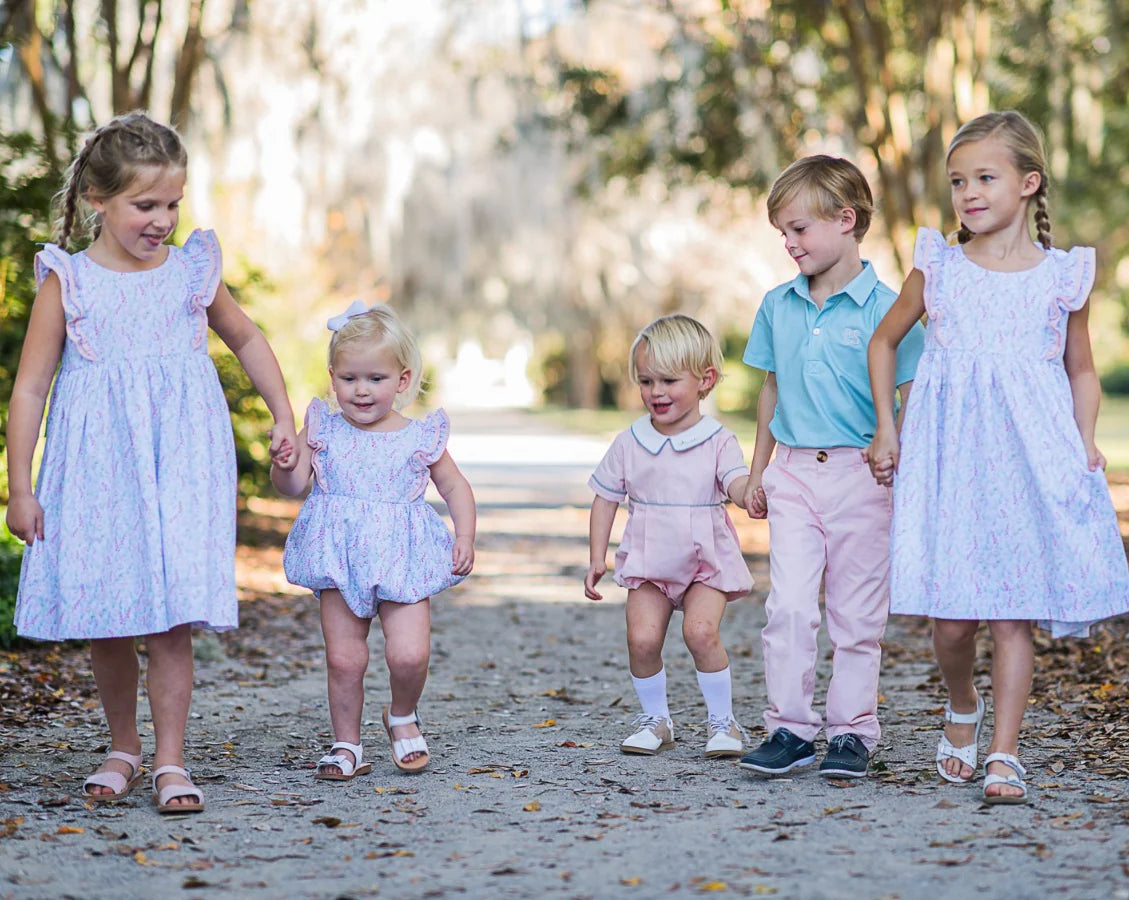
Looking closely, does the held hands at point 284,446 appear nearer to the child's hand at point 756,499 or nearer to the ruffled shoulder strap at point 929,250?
the child's hand at point 756,499

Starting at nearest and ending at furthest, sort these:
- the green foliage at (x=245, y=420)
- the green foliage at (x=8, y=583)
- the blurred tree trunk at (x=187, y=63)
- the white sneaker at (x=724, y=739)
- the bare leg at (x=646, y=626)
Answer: the white sneaker at (x=724, y=739)
the bare leg at (x=646, y=626)
the green foliage at (x=8, y=583)
the green foliage at (x=245, y=420)
the blurred tree trunk at (x=187, y=63)

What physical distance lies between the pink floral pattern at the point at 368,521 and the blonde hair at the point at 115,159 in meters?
0.87

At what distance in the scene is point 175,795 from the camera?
3947 mm

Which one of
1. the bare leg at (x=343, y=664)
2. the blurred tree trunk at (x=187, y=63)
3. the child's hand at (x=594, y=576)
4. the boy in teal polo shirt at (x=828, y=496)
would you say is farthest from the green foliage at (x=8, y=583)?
the blurred tree trunk at (x=187, y=63)

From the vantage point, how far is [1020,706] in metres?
4.11

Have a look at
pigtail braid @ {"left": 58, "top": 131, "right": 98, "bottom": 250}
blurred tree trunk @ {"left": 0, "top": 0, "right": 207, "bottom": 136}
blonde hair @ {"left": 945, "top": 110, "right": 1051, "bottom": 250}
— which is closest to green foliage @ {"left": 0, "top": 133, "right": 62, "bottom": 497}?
blurred tree trunk @ {"left": 0, "top": 0, "right": 207, "bottom": 136}

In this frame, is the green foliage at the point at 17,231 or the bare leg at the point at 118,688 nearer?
the bare leg at the point at 118,688

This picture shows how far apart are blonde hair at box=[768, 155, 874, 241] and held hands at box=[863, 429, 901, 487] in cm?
71

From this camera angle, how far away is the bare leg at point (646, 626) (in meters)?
4.76

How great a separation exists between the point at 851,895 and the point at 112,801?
206cm

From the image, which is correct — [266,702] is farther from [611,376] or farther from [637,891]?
[611,376]

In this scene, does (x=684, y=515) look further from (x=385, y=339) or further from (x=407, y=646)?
(x=385, y=339)

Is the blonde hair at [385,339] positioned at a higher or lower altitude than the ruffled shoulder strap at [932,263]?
lower

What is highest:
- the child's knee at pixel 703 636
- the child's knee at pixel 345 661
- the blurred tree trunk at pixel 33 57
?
the blurred tree trunk at pixel 33 57
